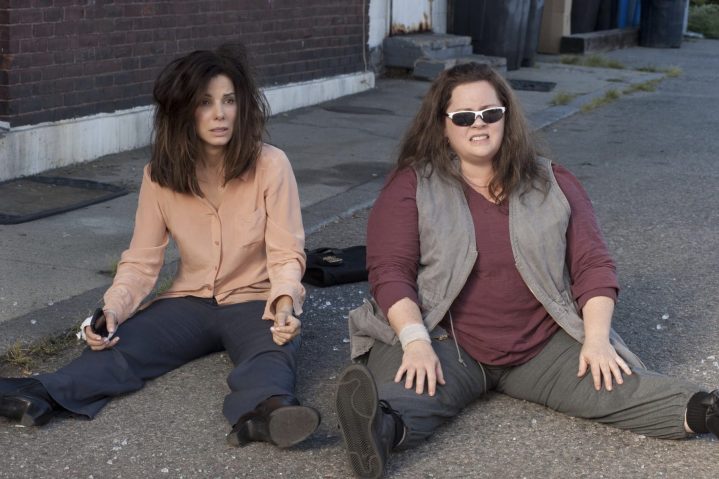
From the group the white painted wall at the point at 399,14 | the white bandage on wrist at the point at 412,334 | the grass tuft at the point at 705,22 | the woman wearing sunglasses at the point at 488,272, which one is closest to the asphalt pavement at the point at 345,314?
the woman wearing sunglasses at the point at 488,272

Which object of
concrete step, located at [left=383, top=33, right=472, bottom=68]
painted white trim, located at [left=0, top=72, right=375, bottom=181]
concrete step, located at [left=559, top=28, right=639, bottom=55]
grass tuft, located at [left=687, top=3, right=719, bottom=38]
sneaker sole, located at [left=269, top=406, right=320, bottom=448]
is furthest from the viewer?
grass tuft, located at [left=687, top=3, right=719, bottom=38]

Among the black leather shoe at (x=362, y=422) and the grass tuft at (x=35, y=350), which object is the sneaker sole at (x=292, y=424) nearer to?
the black leather shoe at (x=362, y=422)

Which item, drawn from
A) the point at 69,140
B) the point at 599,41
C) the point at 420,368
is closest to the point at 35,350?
the point at 420,368

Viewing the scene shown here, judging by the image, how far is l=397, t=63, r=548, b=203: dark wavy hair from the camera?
4008mm

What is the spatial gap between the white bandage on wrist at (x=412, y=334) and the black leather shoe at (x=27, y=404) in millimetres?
1098

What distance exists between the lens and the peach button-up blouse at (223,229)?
169 inches

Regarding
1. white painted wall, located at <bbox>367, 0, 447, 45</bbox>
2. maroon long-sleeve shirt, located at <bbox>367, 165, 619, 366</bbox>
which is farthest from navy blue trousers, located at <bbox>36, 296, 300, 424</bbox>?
white painted wall, located at <bbox>367, 0, 447, 45</bbox>

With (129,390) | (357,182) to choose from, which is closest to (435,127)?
(129,390)

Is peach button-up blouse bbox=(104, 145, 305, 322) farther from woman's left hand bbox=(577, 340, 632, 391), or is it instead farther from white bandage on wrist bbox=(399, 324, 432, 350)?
woman's left hand bbox=(577, 340, 632, 391)

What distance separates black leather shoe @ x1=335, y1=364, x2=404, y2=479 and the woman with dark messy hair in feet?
1.55

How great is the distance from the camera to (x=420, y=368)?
3.73 m

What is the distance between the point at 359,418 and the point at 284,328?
2.26 feet

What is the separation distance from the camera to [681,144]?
396 inches

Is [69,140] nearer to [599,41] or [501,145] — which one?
[501,145]
